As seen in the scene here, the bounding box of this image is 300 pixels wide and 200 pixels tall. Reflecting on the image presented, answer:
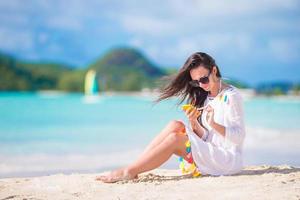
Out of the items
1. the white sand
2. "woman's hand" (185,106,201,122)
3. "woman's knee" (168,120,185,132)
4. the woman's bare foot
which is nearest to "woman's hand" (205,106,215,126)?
"woman's hand" (185,106,201,122)

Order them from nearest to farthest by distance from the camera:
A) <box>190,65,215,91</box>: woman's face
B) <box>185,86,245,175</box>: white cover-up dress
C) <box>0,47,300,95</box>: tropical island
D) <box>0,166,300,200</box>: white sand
Answer: <box>0,166,300,200</box>: white sand, <box>185,86,245,175</box>: white cover-up dress, <box>190,65,215,91</box>: woman's face, <box>0,47,300,95</box>: tropical island

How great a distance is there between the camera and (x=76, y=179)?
16.2 feet

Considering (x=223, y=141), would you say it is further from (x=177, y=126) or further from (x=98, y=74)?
(x=98, y=74)

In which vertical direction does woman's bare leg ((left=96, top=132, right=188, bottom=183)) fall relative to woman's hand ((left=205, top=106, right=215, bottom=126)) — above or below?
below

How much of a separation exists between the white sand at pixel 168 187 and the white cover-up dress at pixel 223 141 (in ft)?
0.35

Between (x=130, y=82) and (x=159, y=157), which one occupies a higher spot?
(x=130, y=82)

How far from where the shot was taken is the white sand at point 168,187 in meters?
3.97

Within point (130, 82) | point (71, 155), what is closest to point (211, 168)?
→ point (71, 155)

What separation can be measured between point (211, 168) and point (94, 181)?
3.32 feet

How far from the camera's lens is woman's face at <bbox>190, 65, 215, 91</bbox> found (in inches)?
184

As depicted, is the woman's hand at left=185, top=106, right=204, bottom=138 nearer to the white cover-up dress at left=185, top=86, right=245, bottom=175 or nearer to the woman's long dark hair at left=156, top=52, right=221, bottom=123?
the white cover-up dress at left=185, top=86, right=245, bottom=175

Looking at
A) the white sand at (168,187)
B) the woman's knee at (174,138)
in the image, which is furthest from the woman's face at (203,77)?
the white sand at (168,187)

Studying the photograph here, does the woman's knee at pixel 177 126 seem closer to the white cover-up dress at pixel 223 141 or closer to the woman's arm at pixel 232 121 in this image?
the white cover-up dress at pixel 223 141

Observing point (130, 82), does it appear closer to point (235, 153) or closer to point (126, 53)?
point (126, 53)
